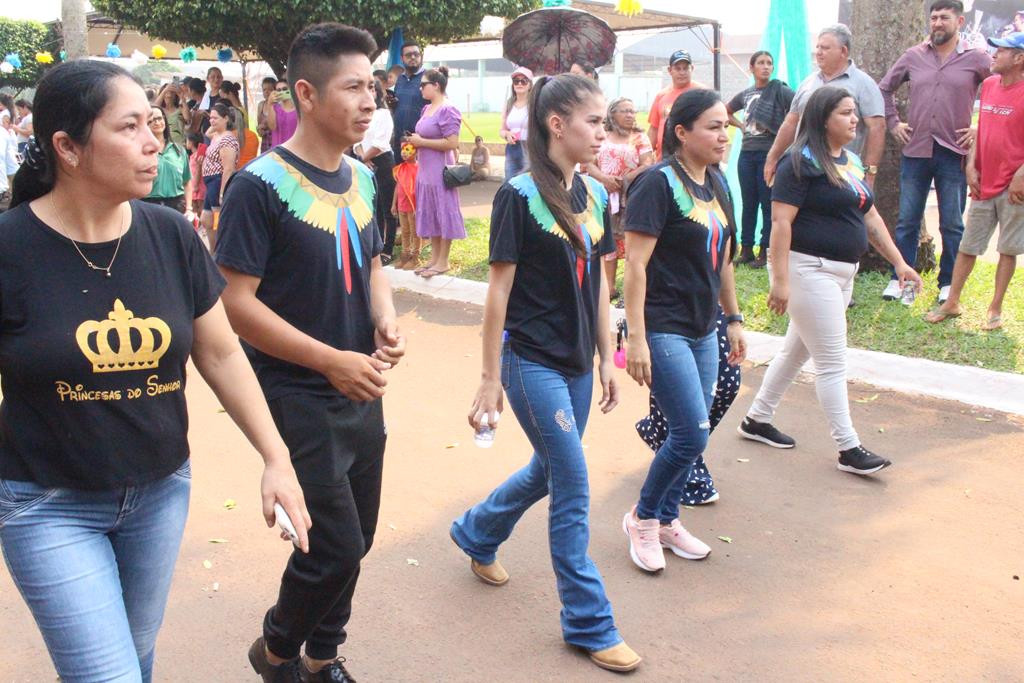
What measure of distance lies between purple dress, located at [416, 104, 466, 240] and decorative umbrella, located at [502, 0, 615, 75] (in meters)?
2.25

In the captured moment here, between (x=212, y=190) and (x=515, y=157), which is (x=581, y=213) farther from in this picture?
(x=212, y=190)

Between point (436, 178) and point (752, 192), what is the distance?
316 centimetres

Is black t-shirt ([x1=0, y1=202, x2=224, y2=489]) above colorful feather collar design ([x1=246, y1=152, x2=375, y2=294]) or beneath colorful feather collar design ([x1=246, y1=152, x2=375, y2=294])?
beneath

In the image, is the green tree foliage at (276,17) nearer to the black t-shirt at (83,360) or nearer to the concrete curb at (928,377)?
the concrete curb at (928,377)

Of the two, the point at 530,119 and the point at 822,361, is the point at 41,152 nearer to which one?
the point at 530,119

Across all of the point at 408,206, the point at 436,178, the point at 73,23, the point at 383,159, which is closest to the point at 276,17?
the point at 383,159

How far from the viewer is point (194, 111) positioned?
14.7 meters

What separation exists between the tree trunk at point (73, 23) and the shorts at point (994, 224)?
14.5 m

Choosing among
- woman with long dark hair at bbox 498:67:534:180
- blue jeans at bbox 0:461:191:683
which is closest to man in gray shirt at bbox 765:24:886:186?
woman with long dark hair at bbox 498:67:534:180

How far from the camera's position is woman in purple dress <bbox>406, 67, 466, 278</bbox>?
1034cm

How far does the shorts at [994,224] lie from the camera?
738 cm

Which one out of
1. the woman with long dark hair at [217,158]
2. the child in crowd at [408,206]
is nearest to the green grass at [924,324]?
the child in crowd at [408,206]

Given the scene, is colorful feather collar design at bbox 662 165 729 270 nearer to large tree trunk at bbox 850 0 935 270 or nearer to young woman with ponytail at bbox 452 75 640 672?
young woman with ponytail at bbox 452 75 640 672

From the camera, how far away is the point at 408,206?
1084cm
